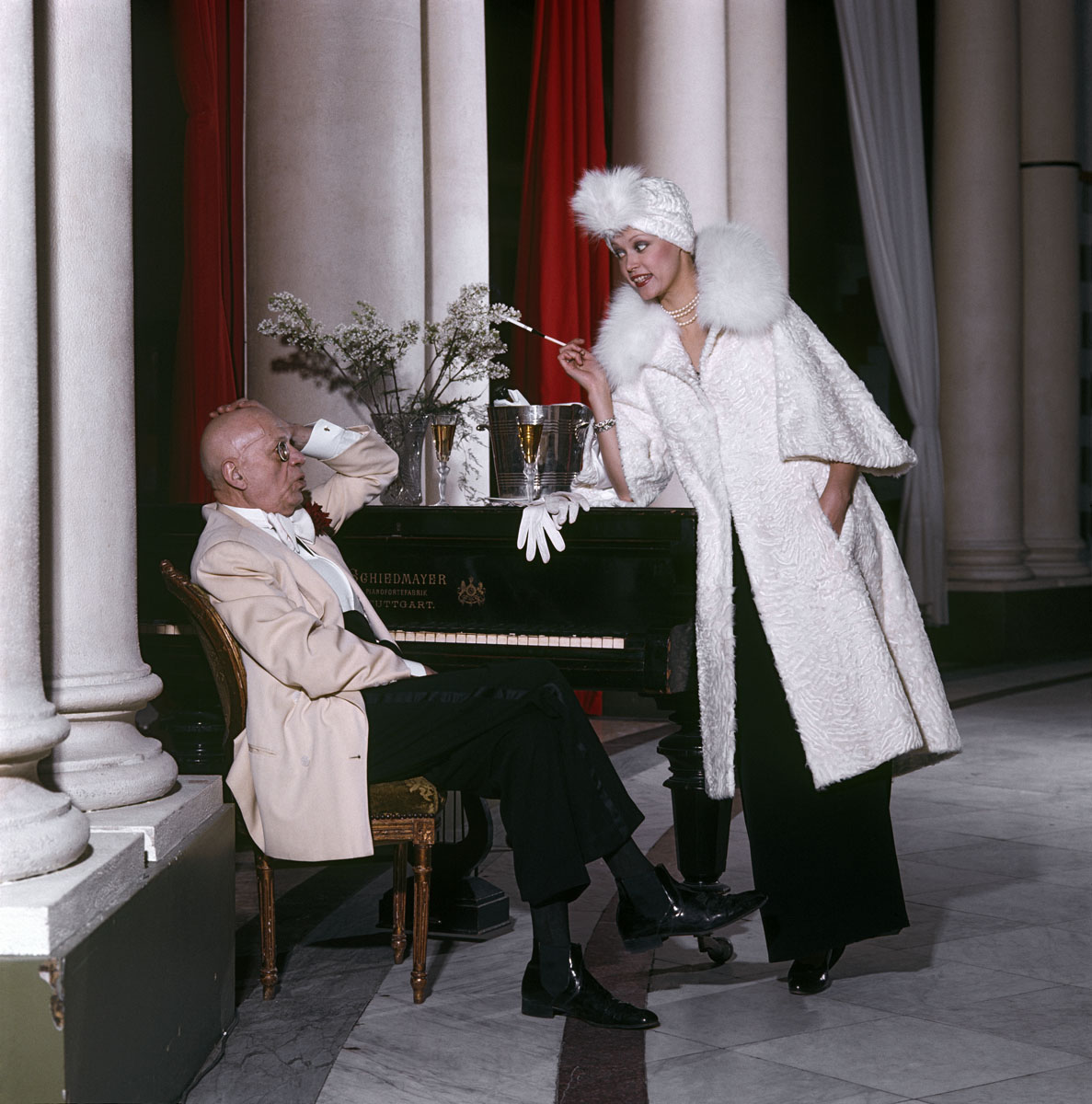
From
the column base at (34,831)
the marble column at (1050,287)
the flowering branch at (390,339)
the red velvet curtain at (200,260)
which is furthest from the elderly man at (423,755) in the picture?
the marble column at (1050,287)

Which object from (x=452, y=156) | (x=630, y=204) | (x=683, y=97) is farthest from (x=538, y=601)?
(x=683, y=97)

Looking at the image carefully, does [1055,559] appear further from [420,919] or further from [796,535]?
[420,919]

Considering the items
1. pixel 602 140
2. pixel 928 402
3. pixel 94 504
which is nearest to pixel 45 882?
pixel 94 504

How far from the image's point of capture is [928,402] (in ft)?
28.5

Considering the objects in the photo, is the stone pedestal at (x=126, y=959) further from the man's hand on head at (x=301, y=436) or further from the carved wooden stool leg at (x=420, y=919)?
the man's hand on head at (x=301, y=436)

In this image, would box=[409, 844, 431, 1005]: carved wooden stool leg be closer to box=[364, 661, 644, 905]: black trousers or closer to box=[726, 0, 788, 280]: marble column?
box=[364, 661, 644, 905]: black trousers

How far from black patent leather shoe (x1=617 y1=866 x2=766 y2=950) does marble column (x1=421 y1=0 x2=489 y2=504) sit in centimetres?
325

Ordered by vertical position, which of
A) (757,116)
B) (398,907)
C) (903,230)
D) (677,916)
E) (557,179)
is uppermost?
(757,116)

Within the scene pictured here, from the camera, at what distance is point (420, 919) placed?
299 cm

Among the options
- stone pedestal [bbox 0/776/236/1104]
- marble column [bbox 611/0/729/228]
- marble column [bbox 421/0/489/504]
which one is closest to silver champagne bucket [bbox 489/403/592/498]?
stone pedestal [bbox 0/776/236/1104]

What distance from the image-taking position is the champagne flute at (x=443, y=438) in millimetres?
3971

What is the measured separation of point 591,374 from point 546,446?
0.52 m

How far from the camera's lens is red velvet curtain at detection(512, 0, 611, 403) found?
658 centimetres

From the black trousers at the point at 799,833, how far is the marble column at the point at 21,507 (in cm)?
145
